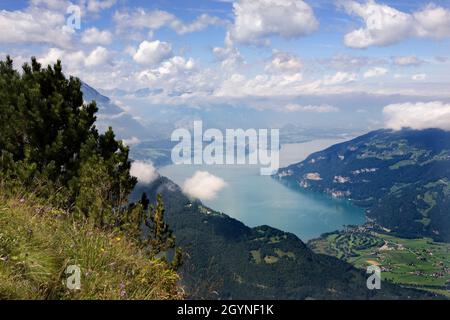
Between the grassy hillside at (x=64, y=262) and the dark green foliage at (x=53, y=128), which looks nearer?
the grassy hillside at (x=64, y=262)

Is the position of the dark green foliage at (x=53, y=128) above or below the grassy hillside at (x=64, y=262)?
above

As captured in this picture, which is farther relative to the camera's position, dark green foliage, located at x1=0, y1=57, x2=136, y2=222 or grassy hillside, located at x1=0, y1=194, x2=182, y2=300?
dark green foliage, located at x1=0, y1=57, x2=136, y2=222

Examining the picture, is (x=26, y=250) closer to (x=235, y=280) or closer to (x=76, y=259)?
(x=76, y=259)

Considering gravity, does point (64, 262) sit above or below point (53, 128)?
below

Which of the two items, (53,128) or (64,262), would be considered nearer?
(64,262)

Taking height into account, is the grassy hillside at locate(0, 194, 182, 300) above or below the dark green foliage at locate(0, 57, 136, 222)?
below
